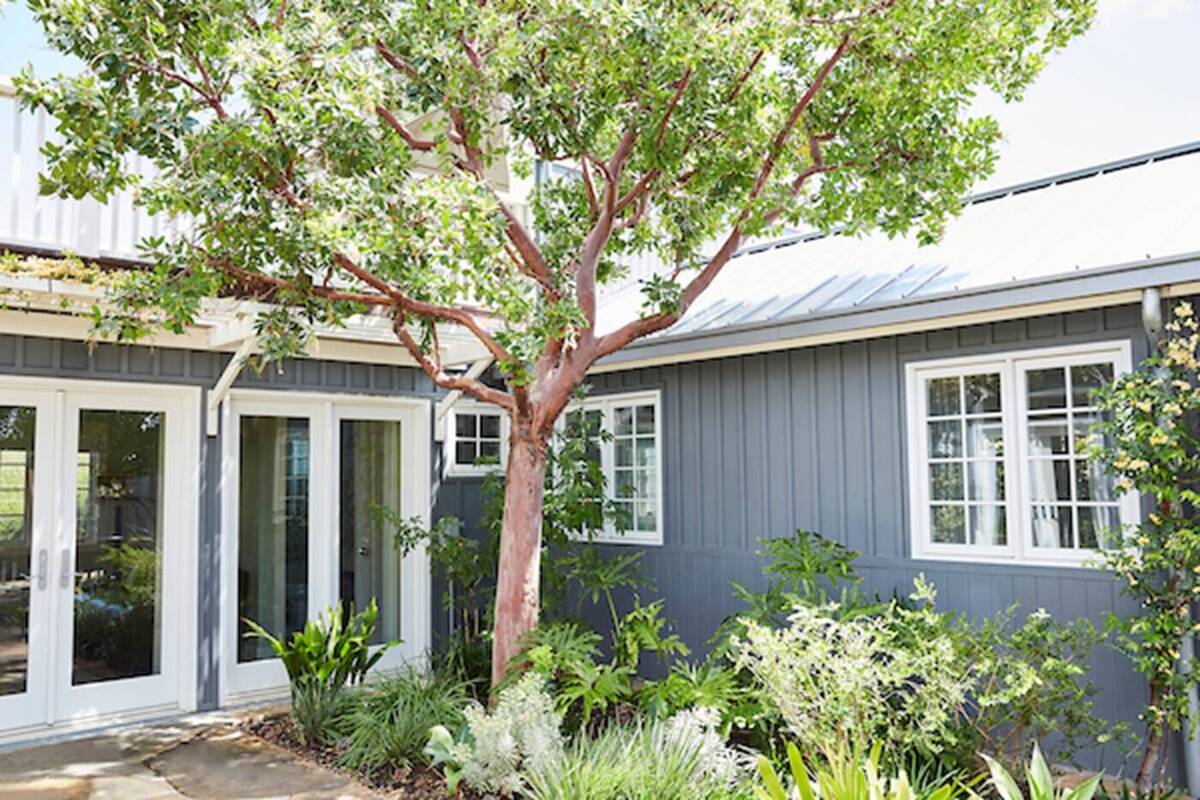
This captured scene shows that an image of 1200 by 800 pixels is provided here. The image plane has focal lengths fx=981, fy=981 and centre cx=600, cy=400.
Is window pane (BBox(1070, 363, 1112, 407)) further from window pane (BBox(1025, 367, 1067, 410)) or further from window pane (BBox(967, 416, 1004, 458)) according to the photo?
window pane (BBox(967, 416, 1004, 458))

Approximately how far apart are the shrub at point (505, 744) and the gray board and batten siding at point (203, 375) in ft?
8.05

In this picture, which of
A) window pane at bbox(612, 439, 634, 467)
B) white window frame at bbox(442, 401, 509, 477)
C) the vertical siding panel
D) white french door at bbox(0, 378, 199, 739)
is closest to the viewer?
white french door at bbox(0, 378, 199, 739)

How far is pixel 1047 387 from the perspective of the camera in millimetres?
5699

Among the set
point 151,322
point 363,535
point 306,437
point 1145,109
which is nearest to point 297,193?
point 151,322

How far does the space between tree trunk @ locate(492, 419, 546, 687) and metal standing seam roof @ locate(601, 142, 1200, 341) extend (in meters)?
1.88

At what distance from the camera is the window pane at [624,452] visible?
8180 mm

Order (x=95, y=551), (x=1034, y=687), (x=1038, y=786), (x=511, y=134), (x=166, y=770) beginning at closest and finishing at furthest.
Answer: (x=1038, y=786)
(x=1034, y=687)
(x=166, y=770)
(x=511, y=134)
(x=95, y=551)

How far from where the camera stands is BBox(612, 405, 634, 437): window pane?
8219 mm

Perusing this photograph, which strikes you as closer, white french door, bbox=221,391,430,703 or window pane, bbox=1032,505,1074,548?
window pane, bbox=1032,505,1074,548

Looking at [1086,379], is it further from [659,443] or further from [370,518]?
[370,518]

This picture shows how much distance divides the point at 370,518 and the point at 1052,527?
5.01 metres

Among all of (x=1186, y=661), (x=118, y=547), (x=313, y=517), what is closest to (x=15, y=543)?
(x=118, y=547)

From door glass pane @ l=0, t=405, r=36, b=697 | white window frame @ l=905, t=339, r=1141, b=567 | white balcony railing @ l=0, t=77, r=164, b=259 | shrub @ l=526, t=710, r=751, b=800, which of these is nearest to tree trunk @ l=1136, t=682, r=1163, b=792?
white window frame @ l=905, t=339, r=1141, b=567

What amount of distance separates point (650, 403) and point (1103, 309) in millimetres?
3540
